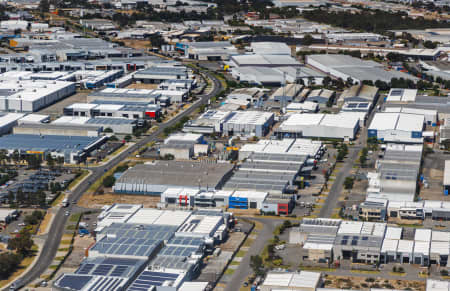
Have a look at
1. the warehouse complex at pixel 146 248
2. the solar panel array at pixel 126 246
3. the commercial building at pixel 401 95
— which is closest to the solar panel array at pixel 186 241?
the warehouse complex at pixel 146 248

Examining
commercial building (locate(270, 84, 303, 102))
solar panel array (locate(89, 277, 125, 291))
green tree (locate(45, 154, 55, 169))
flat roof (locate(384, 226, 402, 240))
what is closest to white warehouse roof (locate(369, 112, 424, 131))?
commercial building (locate(270, 84, 303, 102))

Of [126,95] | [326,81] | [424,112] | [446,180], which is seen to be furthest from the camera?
[326,81]

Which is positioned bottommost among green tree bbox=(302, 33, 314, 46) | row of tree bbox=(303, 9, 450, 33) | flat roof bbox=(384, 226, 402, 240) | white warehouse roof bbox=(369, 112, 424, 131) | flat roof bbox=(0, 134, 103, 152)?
flat roof bbox=(0, 134, 103, 152)

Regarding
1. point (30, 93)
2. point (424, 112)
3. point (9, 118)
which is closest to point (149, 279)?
point (9, 118)

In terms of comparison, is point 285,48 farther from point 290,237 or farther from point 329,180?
point 290,237

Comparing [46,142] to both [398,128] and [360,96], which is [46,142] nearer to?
[398,128]

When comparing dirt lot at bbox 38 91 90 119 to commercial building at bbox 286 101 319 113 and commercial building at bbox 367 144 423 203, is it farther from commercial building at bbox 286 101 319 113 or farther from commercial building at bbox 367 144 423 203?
commercial building at bbox 367 144 423 203
